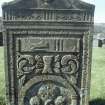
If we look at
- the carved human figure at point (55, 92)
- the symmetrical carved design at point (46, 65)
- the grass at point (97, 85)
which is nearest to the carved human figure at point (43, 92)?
the carved human figure at point (55, 92)

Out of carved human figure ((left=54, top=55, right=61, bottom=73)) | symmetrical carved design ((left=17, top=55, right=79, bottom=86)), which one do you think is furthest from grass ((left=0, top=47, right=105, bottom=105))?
carved human figure ((left=54, top=55, right=61, bottom=73))

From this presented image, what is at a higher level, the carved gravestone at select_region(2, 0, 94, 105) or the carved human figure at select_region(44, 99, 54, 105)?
the carved gravestone at select_region(2, 0, 94, 105)

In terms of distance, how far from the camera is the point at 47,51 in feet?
16.0

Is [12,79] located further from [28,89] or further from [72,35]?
[72,35]

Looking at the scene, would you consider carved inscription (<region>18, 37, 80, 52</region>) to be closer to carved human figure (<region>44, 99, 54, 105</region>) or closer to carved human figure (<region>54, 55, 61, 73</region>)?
carved human figure (<region>54, 55, 61, 73</region>)

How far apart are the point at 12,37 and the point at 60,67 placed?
974 mm

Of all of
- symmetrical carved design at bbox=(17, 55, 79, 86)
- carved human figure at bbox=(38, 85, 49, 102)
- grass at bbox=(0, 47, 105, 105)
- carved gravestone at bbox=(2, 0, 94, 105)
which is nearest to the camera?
carved gravestone at bbox=(2, 0, 94, 105)

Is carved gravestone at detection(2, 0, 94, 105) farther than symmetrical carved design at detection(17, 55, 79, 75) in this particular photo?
No

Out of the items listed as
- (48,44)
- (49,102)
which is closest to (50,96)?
(49,102)

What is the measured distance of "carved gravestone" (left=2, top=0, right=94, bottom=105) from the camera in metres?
4.73

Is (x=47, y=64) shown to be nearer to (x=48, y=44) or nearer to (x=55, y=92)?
(x=48, y=44)

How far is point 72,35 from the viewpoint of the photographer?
191 inches

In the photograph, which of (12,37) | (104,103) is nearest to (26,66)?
(12,37)

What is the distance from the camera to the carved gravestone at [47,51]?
473 cm
